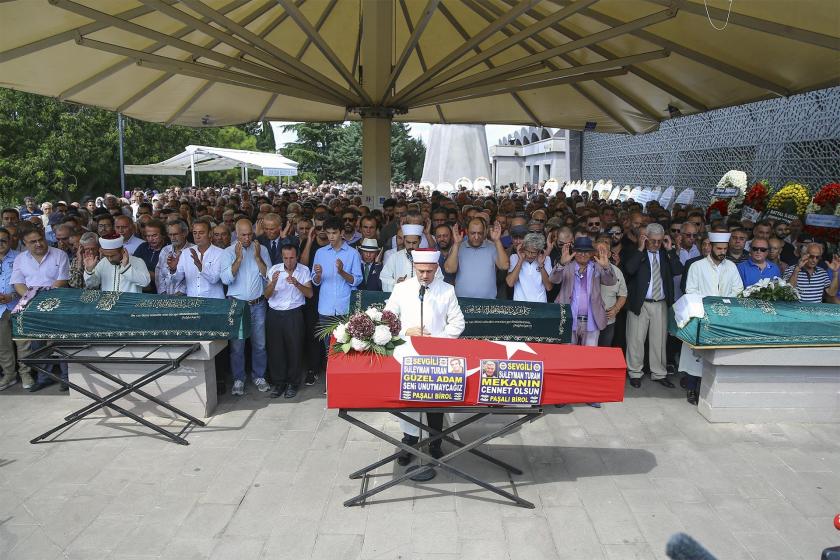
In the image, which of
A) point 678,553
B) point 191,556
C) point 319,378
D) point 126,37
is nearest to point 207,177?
point 126,37

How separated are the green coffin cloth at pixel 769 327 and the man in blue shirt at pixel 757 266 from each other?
102 centimetres

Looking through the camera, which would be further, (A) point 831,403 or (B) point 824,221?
(B) point 824,221

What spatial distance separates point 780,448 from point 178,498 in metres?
5.82

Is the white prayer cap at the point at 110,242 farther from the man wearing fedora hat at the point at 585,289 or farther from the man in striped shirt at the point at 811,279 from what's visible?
the man in striped shirt at the point at 811,279

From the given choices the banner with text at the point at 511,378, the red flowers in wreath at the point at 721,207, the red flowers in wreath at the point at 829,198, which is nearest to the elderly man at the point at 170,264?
the banner with text at the point at 511,378

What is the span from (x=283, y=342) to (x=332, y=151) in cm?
4402

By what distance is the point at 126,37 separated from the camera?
940cm

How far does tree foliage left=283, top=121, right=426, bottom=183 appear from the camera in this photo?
48375 millimetres

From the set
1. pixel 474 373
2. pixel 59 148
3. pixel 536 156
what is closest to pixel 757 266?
pixel 474 373

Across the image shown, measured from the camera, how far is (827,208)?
859 centimetres

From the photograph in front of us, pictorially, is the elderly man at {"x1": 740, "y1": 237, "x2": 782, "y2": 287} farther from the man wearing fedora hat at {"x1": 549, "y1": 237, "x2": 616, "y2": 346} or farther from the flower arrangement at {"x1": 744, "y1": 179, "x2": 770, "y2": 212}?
the flower arrangement at {"x1": 744, "y1": 179, "x2": 770, "y2": 212}

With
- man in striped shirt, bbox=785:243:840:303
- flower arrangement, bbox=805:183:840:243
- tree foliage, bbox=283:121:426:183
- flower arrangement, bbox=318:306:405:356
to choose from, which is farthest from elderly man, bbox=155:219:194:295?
tree foliage, bbox=283:121:426:183

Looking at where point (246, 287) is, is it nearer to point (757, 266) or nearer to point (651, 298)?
point (651, 298)

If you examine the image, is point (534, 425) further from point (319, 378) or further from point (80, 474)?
point (80, 474)
